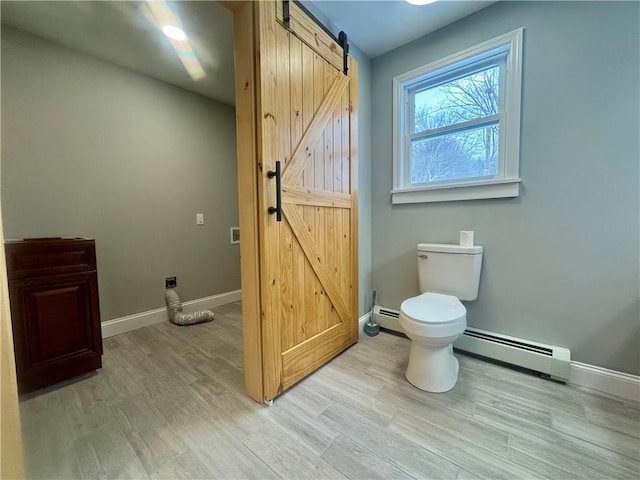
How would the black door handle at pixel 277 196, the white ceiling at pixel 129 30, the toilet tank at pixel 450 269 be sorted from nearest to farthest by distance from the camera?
the black door handle at pixel 277 196, the white ceiling at pixel 129 30, the toilet tank at pixel 450 269

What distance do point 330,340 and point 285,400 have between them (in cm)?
50

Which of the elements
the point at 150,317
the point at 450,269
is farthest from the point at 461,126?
the point at 150,317

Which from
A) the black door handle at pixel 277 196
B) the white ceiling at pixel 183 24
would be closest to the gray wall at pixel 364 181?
the white ceiling at pixel 183 24

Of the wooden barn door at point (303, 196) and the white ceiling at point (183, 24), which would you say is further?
the white ceiling at point (183, 24)

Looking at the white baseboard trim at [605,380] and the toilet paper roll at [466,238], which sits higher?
the toilet paper roll at [466,238]

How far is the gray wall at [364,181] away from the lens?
214 cm

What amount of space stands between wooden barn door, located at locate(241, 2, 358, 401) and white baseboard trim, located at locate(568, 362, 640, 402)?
1.35 meters

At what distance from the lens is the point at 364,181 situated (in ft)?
7.27

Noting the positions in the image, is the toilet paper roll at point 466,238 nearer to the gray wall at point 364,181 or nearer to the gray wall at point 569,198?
the gray wall at point 569,198

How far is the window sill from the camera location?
1651 millimetres

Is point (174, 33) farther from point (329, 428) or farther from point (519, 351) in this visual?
point (519, 351)

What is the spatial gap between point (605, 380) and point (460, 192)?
134 cm

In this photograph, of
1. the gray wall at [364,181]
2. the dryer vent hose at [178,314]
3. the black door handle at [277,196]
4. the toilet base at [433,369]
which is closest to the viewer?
the black door handle at [277,196]

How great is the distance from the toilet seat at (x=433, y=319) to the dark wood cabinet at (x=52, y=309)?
6.39 ft
